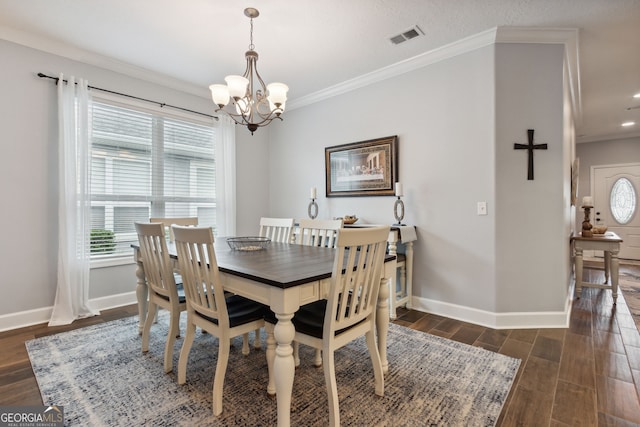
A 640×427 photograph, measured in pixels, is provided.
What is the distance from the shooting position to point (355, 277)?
158 cm

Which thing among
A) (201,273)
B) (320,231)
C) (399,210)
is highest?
(399,210)

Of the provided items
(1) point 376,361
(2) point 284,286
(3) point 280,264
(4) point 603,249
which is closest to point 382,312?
(1) point 376,361

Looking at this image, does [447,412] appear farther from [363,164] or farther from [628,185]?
[628,185]

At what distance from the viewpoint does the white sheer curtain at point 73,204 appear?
2889mm

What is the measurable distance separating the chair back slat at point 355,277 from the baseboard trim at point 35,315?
9.48 feet

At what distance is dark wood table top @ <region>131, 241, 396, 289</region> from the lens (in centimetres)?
148

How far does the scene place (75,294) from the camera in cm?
297

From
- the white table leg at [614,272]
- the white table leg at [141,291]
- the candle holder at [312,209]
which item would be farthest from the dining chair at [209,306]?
the white table leg at [614,272]

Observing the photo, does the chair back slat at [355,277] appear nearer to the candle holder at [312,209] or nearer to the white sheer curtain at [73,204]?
the candle holder at [312,209]

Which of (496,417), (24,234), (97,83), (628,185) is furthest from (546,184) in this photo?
(628,185)

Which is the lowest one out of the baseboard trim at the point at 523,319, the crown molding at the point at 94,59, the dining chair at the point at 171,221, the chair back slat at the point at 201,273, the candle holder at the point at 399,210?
the baseboard trim at the point at 523,319

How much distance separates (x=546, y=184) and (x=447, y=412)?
86.0 inches

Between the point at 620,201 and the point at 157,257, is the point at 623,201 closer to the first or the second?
the point at 620,201

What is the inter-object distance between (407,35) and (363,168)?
4.62 ft
